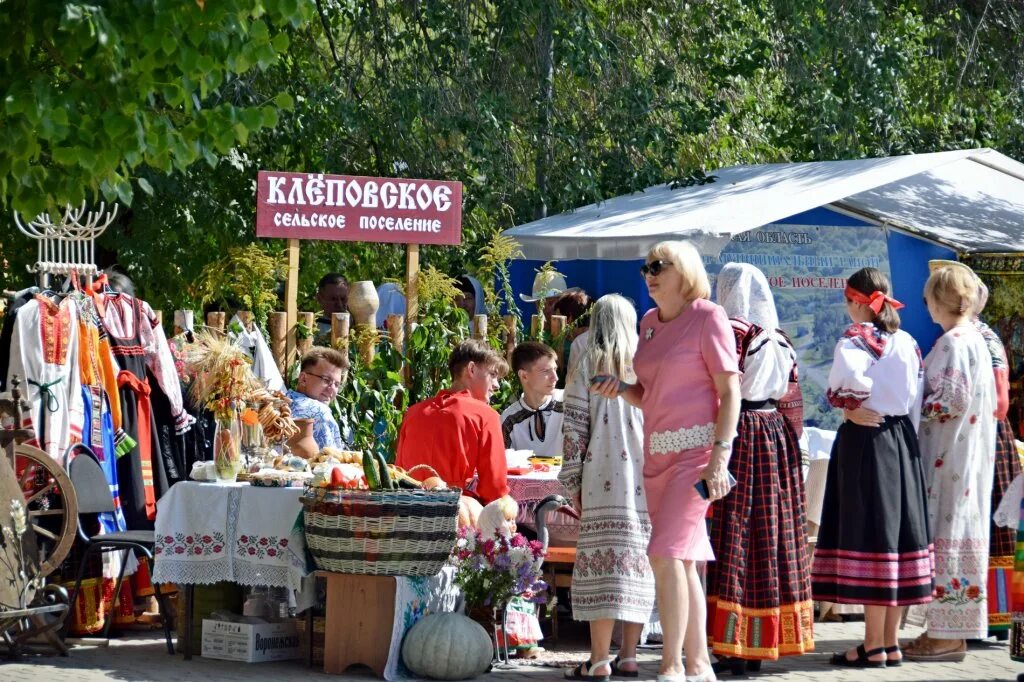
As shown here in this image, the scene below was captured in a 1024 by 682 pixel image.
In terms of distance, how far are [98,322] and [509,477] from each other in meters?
2.35

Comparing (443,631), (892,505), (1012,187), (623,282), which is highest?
(1012,187)

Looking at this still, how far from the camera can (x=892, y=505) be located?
24.3 feet

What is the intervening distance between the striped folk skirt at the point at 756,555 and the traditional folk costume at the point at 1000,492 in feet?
4.90

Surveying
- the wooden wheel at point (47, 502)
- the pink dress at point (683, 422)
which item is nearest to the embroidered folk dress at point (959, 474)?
the pink dress at point (683, 422)

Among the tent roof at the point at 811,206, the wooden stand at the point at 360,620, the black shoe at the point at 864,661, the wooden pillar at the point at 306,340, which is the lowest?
the black shoe at the point at 864,661

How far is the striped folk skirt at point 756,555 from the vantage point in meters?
7.02

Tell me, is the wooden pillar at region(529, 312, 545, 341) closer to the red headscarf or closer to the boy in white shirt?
the boy in white shirt

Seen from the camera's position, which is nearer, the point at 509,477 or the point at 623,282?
the point at 509,477

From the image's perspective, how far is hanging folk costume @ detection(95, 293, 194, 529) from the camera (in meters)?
8.55

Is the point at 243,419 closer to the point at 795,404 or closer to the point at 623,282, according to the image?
the point at 795,404

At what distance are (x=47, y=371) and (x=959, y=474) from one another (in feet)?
15.0

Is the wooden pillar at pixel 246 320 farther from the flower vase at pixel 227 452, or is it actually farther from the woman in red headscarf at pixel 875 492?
the woman in red headscarf at pixel 875 492

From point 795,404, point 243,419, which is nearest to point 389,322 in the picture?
point 243,419

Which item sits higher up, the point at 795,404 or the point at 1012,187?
the point at 1012,187
